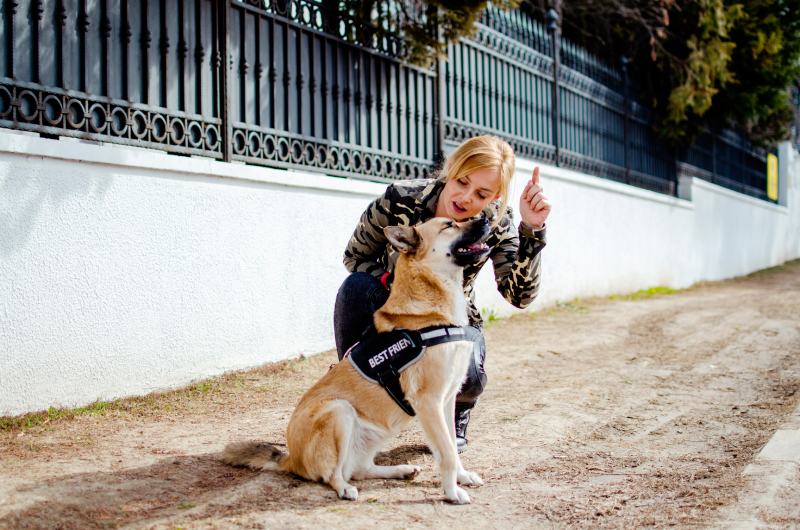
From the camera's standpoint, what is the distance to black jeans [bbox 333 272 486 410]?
390 centimetres

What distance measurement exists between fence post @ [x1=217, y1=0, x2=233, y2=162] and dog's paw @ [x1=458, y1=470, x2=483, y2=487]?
3.32m

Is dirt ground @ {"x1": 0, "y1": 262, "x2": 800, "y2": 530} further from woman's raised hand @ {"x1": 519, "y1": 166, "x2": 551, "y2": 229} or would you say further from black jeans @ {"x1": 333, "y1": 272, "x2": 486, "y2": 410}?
woman's raised hand @ {"x1": 519, "y1": 166, "x2": 551, "y2": 229}

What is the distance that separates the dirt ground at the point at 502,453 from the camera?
2.94 metres

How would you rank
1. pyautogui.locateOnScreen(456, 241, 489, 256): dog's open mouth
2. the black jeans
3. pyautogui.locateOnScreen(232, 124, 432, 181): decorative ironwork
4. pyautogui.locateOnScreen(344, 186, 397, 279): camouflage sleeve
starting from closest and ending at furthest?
pyautogui.locateOnScreen(456, 241, 489, 256): dog's open mouth → the black jeans → pyautogui.locateOnScreen(344, 186, 397, 279): camouflage sleeve → pyautogui.locateOnScreen(232, 124, 432, 181): decorative ironwork

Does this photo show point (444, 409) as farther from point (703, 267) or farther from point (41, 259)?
point (703, 267)

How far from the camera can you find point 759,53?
44.8 feet

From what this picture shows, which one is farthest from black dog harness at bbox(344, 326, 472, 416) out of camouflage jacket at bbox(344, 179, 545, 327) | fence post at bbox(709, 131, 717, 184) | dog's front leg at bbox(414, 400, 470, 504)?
fence post at bbox(709, 131, 717, 184)

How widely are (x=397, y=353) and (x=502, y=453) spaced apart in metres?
1.01

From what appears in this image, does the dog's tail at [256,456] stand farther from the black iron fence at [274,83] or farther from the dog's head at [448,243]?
the black iron fence at [274,83]

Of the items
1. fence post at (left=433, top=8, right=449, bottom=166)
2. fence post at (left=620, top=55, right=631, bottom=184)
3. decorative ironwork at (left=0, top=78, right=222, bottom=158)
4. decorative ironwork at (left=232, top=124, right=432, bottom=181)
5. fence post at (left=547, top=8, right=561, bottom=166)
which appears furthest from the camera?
fence post at (left=620, top=55, right=631, bottom=184)

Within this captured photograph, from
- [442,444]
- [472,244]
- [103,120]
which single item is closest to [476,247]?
[472,244]

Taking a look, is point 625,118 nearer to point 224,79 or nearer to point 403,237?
point 224,79

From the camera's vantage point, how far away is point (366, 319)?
3959 mm

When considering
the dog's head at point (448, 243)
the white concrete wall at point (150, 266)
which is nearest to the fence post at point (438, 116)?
the white concrete wall at point (150, 266)
